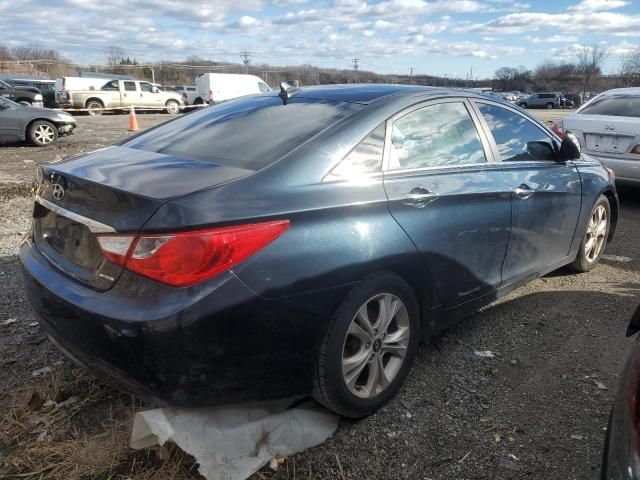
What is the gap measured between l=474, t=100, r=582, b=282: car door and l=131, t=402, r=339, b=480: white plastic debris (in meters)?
1.73

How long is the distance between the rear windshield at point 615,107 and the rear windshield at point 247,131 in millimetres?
5777

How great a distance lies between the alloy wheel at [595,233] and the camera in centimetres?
455

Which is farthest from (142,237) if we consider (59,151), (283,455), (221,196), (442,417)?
(59,151)

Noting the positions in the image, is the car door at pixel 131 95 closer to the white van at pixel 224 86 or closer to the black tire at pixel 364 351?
the white van at pixel 224 86

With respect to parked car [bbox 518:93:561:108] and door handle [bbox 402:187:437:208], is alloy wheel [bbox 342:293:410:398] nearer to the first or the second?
door handle [bbox 402:187:437:208]

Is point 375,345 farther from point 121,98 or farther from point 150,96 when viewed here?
point 150,96

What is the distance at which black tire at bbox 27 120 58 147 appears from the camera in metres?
12.6

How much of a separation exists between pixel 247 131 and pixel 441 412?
1.76 metres

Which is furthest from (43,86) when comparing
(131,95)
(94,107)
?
(131,95)

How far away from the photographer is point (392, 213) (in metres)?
2.54

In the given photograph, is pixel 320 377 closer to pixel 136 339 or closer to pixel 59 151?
pixel 136 339

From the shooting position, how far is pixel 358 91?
3.10 metres

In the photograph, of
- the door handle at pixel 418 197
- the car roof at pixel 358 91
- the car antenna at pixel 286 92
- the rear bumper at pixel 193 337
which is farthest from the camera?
the car antenna at pixel 286 92

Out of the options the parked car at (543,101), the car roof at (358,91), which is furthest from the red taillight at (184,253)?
the parked car at (543,101)
